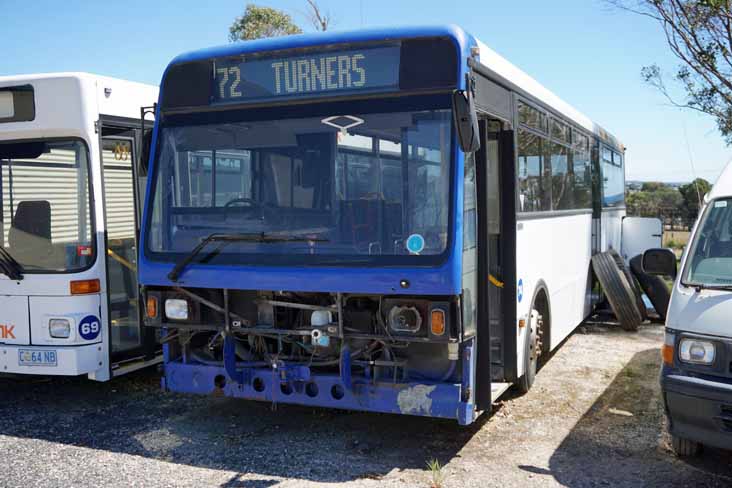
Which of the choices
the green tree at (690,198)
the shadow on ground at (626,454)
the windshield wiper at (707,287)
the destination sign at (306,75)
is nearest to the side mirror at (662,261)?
the windshield wiper at (707,287)

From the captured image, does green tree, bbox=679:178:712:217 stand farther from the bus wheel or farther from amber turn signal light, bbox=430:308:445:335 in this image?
amber turn signal light, bbox=430:308:445:335

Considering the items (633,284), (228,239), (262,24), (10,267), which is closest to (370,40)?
(228,239)

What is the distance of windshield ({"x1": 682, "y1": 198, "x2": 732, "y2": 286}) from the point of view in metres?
5.25

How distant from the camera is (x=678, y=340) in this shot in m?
4.97

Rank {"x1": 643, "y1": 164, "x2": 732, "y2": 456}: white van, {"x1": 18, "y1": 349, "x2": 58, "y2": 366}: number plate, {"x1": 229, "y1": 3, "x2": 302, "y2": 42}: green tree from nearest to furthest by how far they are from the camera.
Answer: {"x1": 643, "y1": 164, "x2": 732, "y2": 456}: white van, {"x1": 18, "y1": 349, "x2": 58, "y2": 366}: number plate, {"x1": 229, "y1": 3, "x2": 302, "y2": 42}: green tree

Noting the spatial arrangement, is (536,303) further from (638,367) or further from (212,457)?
(212,457)

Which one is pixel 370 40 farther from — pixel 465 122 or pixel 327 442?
pixel 327 442

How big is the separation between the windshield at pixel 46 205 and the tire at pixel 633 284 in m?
8.17

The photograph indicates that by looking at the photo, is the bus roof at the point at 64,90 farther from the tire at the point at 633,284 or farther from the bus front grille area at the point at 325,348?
the tire at the point at 633,284

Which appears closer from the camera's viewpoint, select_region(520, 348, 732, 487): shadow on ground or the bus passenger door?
select_region(520, 348, 732, 487): shadow on ground

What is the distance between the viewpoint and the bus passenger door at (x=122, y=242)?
7.29 meters

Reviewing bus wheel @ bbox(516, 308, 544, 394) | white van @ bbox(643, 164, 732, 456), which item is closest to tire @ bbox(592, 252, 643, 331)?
bus wheel @ bbox(516, 308, 544, 394)

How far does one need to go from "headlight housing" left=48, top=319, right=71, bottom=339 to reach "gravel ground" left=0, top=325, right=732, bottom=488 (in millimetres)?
777

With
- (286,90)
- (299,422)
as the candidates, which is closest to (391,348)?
(299,422)
